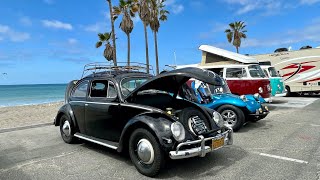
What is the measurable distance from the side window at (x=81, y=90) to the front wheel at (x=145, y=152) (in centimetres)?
213

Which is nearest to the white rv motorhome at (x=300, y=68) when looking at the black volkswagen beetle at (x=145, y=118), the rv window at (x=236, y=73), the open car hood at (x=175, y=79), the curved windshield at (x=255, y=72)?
the curved windshield at (x=255, y=72)

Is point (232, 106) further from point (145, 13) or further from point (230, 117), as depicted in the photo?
point (145, 13)

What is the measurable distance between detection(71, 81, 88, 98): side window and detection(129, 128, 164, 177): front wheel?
213cm

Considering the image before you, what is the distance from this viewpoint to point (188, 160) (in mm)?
5270

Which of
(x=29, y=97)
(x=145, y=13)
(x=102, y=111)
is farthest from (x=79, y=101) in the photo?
(x=29, y=97)

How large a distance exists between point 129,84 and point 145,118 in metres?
1.34

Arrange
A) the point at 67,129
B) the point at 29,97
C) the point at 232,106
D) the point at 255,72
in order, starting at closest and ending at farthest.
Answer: the point at 67,129 → the point at 232,106 → the point at 255,72 → the point at 29,97

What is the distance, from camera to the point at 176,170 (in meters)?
4.76

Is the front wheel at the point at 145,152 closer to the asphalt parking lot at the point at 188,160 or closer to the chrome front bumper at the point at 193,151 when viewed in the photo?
the asphalt parking lot at the point at 188,160

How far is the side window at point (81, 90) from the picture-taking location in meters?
6.39

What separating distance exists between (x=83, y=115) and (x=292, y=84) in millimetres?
16570

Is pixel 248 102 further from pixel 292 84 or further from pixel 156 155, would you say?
pixel 292 84

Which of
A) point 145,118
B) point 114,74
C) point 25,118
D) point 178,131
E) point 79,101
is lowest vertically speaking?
point 25,118

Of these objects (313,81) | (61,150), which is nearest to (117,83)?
(61,150)
